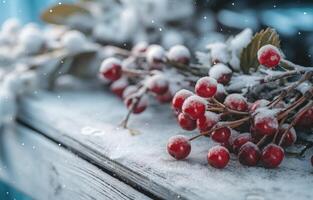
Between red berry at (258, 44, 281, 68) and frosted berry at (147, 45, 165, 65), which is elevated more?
red berry at (258, 44, 281, 68)

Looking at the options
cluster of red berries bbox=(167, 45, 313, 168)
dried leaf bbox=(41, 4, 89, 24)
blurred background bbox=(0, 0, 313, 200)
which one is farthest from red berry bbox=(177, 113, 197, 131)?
dried leaf bbox=(41, 4, 89, 24)

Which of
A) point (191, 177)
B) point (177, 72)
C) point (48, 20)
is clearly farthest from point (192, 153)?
point (48, 20)

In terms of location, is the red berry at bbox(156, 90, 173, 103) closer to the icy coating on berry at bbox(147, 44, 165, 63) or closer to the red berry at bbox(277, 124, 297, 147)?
the icy coating on berry at bbox(147, 44, 165, 63)

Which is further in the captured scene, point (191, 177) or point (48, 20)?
point (48, 20)

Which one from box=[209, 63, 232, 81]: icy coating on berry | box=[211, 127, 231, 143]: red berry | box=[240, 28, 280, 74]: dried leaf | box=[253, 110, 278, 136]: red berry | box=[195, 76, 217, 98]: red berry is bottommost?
box=[211, 127, 231, 143]: red berry

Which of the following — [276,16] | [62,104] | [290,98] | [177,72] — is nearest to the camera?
[290,98]

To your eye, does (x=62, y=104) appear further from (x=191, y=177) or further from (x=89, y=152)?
(x=191, y=177)

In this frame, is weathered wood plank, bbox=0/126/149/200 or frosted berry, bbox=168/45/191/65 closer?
weathered wood plank, bbox=0/126/149/200
